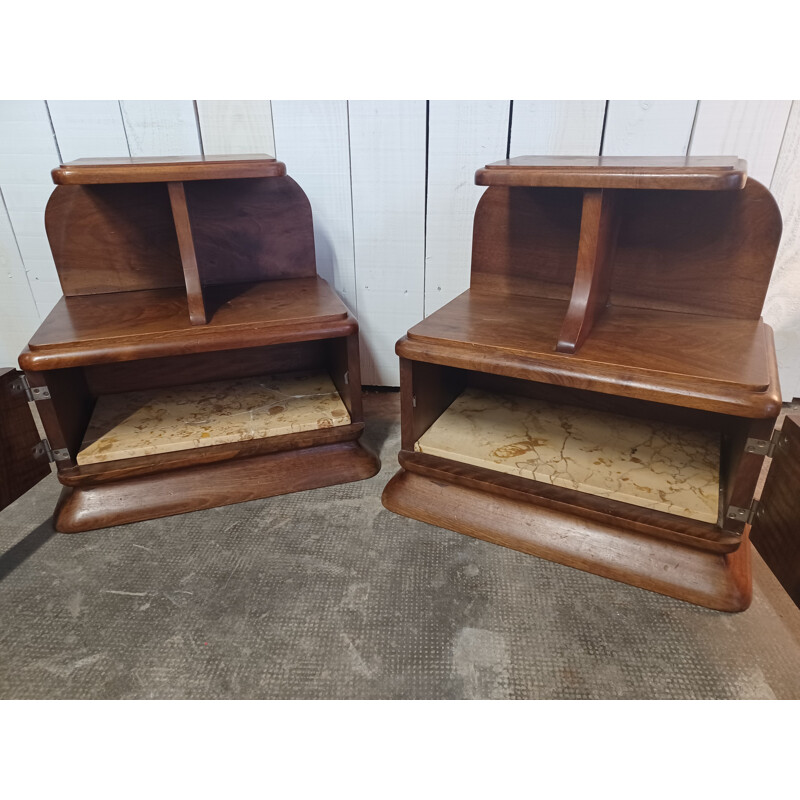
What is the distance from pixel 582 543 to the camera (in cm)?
99

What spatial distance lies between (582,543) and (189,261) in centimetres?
87

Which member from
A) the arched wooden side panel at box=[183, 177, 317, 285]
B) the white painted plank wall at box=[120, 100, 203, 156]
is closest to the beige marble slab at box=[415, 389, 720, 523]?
the arched wooden side panel at box=[183, 177, 317, 285]

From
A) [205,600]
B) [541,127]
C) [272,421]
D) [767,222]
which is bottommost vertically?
[205,600]

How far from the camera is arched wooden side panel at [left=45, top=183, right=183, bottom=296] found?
1176 mm

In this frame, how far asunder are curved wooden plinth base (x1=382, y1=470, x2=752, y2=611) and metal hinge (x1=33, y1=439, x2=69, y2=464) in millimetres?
601

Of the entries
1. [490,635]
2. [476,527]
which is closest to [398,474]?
[476,527]

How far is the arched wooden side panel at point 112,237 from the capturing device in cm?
118

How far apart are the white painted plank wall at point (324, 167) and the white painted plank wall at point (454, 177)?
8.1 inches

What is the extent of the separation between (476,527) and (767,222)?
0.71 meters

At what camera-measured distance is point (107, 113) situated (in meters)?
1.34

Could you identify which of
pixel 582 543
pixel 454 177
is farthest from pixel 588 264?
pixel 454 177

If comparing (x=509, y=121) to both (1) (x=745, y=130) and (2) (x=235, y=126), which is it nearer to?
(1) (x=745, y=130)

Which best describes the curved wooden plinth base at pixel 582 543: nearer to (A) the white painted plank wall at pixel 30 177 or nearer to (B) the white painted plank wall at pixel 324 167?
(B) the white painted plank wall at pixel 324 167

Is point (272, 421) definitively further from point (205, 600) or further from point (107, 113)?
point (107, 113)
